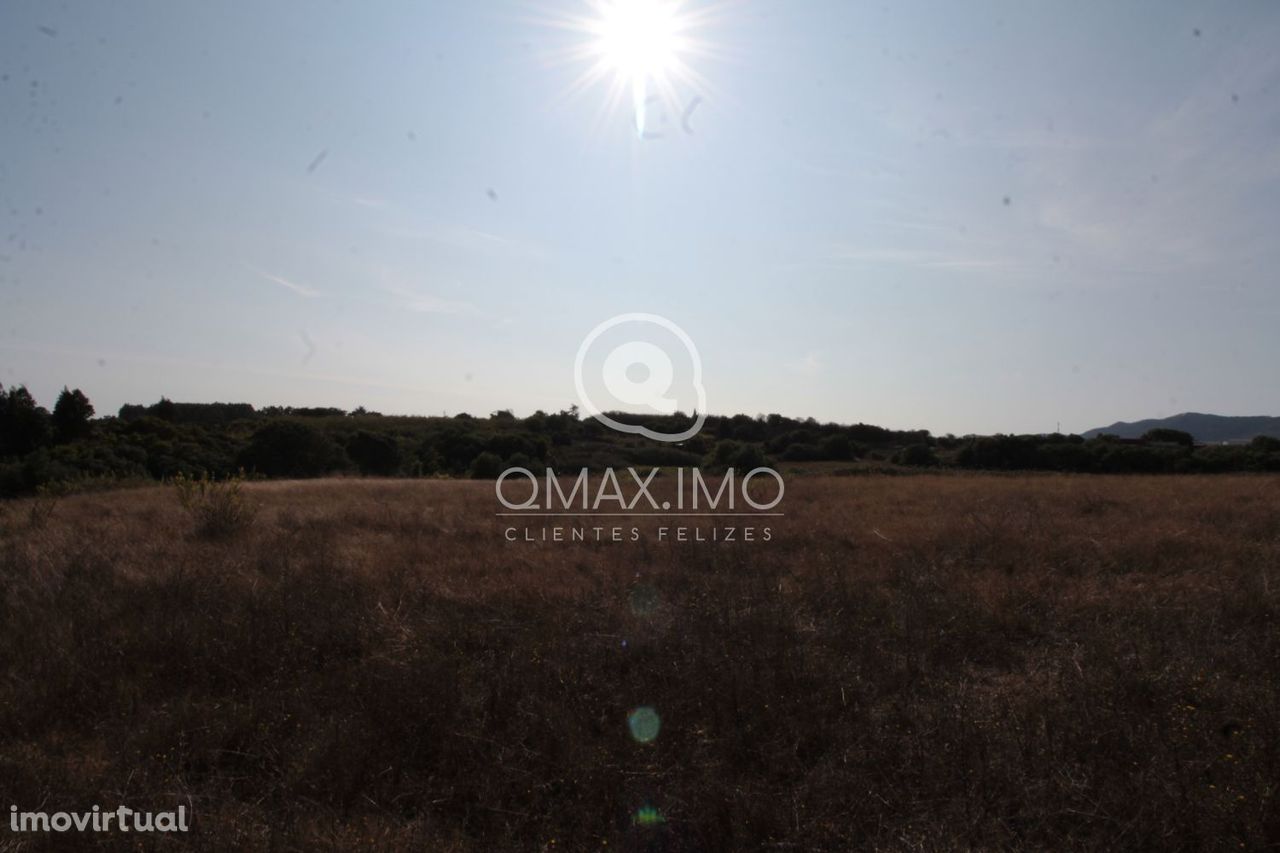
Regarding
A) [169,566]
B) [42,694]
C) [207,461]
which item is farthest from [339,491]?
[207,461]

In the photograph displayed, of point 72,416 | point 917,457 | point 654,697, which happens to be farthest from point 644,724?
point 72,416

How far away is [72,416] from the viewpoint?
31.9 metres

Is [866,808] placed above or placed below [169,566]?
below

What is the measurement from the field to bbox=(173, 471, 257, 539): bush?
1588 mm

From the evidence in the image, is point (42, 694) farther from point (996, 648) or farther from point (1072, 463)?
point (1072, 463)

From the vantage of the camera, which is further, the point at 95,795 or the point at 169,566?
the point at 169,566

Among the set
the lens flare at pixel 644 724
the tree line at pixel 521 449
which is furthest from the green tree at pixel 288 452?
the lens flare at pixel 644 724

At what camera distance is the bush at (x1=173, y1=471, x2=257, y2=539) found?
28.9 feet

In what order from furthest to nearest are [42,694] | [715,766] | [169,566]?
[169,566]
[42,694]
[715,766]

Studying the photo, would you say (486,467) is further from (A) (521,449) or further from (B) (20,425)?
(B) (20,425)

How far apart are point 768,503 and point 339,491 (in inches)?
368

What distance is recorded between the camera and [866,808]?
9.70 ft

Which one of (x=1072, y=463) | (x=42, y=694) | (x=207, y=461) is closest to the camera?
(x=42, y=694)

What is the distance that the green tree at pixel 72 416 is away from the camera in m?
31.2
